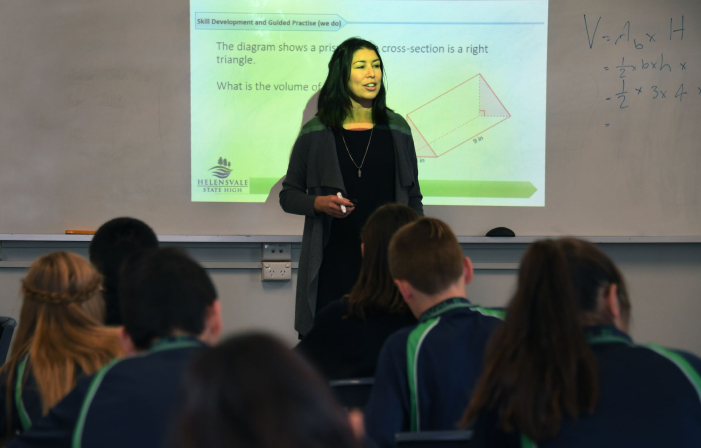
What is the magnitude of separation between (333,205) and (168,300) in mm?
1501

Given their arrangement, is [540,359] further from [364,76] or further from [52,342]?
[364,76]

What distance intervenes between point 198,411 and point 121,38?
10.8ft

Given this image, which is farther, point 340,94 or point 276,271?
point 276,271

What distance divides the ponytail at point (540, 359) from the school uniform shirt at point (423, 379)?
1.11ft

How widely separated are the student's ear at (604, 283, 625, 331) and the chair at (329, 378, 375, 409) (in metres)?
0.60

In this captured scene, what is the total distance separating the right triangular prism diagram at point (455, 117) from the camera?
12.0 ft

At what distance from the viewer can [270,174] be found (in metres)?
3.57

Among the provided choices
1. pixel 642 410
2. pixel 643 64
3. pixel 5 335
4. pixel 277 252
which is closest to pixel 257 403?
pixel 642 410

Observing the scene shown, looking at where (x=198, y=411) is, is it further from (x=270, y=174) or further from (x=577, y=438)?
(x=270, y=174)

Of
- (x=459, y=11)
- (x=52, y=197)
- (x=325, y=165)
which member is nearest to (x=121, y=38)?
(x=52, y=197)

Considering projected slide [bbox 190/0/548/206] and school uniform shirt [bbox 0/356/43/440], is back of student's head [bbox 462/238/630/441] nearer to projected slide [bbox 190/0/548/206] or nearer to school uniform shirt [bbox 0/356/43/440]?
school uniform shirt [bbox 0/356/43/440]

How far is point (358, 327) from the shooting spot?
1762 millimetres

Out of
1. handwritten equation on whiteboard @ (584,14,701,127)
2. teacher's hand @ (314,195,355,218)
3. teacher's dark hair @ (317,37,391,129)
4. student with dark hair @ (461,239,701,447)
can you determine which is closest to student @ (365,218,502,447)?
student with dark hair @ (461,239,701,447)

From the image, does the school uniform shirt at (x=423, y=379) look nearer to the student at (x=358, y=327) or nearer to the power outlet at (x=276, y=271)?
the student at (x=358, y=327)
